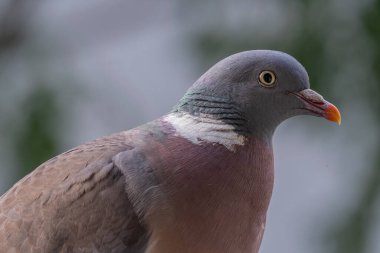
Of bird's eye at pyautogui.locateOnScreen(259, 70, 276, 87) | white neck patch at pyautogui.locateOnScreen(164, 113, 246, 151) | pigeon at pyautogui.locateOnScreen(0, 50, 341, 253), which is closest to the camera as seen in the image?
pigeon at pyautogui.locateOnScreen(0, 50, 341, 253)

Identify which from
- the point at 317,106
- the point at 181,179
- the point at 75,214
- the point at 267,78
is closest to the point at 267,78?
the point at 267,78

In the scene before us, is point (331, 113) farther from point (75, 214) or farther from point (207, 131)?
point (75, 214)

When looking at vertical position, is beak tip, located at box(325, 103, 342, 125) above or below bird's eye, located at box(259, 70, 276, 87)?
below

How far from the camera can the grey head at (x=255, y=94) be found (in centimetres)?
367

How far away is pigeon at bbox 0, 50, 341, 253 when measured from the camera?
3.42 meters

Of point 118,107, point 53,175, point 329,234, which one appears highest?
point 53,175

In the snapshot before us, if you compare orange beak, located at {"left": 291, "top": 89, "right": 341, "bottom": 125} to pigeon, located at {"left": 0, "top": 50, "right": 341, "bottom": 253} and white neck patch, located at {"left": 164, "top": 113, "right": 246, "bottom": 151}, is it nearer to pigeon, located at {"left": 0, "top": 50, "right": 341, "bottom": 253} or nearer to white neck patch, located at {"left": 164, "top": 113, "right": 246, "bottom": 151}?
pigeon, located at {"left": 0, "top": 50, "right": 341, "bottom": 253}

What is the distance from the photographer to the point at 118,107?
6027 mm

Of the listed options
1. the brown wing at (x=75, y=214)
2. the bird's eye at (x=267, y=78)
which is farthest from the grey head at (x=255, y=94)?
the brown wing at (x=75, y=214)

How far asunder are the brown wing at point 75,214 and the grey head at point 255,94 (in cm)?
41

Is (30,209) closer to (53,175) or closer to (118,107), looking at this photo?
(53,175)

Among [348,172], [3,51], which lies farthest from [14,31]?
[348,172]

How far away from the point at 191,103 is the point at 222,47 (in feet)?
6.35

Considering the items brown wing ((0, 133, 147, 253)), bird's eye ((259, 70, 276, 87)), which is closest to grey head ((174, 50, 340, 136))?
bird's eye ((259, 70, 276, 87))
